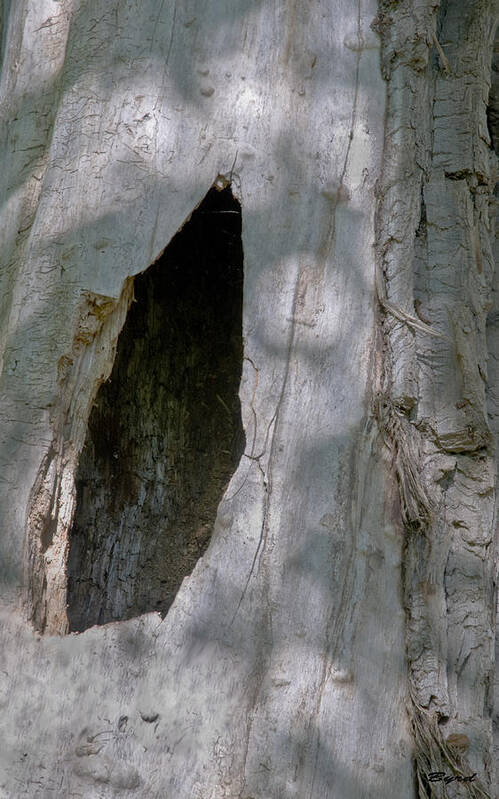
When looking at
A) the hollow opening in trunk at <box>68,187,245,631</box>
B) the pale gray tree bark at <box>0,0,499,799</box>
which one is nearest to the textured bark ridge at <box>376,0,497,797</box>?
the pale gray tree bark at <box>0,0,499,799</box>

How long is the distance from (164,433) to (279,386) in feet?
3.14

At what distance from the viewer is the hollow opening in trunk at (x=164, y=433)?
7.27ft

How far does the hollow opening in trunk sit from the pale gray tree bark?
51 centimetres

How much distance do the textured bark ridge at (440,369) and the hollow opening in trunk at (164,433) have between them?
23.7 inches

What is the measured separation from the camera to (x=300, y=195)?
1583 mm

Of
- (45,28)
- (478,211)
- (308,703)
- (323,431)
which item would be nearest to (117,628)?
(308,703)

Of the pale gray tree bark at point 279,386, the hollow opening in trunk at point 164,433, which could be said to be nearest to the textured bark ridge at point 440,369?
the pale gray tree bark at point 279,386

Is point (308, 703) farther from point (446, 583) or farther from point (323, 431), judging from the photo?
point (323, 431)

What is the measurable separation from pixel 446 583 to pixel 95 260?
90 cm

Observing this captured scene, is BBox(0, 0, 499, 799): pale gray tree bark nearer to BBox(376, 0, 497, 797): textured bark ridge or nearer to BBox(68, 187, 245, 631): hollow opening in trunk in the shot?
BBox(376, 0, 497, 797): textured bark ridge
